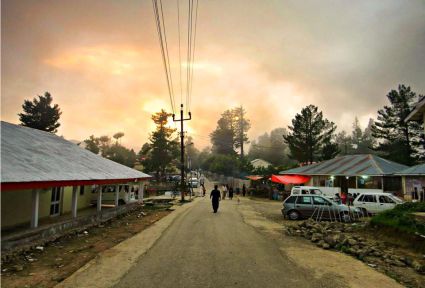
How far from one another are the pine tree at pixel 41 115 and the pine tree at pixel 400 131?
6079cm

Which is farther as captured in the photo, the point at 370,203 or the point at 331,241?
the point at 370,203

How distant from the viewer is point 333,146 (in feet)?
152

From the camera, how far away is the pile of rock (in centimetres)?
845

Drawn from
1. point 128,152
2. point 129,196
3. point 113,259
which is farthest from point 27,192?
point 128,152

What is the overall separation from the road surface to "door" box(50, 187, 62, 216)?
7.00 meters

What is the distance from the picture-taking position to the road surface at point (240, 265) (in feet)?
21.1

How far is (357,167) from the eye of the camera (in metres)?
30.6

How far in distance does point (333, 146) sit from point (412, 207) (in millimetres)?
34142

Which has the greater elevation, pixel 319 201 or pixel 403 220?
pixel 319 201

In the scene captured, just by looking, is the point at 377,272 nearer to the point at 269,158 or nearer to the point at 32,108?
the point at 32,108

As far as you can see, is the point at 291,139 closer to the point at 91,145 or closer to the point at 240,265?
the point at 240,265

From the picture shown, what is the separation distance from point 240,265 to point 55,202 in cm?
1162

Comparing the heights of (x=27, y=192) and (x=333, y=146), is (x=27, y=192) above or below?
below

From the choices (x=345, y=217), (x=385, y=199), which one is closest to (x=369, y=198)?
(x=385, y=199)
